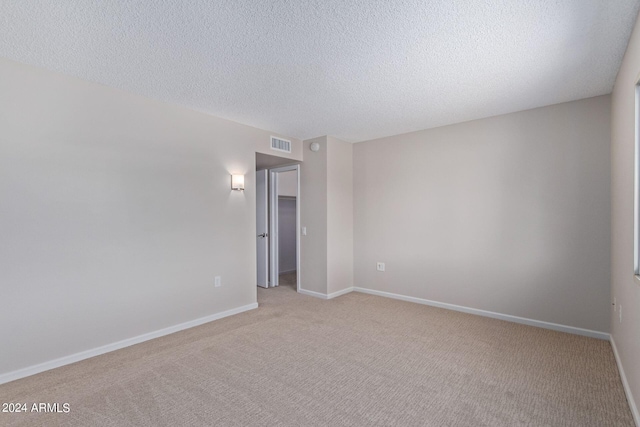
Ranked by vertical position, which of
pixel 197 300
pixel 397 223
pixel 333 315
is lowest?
pixel 333 315

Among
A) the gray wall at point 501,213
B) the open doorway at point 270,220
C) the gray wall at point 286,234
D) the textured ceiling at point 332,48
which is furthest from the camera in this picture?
the gray wall at point 286,234

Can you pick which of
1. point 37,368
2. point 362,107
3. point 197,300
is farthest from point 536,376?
point 37,368

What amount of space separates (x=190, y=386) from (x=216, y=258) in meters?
1.75

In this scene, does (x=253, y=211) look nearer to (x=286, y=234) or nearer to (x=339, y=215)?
(x=339, y=215)

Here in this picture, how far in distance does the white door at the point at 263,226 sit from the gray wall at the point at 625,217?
451 cm

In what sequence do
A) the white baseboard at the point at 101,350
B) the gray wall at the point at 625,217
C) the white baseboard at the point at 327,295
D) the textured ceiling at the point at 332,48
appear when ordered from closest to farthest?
1. the textured ceiling at the point at 332,48
2. the gray wall at the point at 625,217
3. the white baseboard at the point at 101,350
4. the white baseboard at the point at 327,295

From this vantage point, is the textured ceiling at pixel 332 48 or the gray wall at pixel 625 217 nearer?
the textured ceiling at pixel 332 48

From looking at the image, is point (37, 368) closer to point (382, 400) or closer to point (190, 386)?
point (190, 386)

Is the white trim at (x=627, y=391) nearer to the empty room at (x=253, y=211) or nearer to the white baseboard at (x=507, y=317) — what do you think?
the empty room at (x=253, y=211)

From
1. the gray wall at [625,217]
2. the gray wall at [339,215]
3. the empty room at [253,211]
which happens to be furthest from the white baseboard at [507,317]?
the gray wall at [339,215]

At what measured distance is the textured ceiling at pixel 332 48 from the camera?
1908 millimetres

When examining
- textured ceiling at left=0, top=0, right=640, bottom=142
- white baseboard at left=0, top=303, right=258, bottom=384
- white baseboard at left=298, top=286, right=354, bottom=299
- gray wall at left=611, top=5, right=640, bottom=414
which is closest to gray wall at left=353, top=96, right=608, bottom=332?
gray wall at left=611, top=5, right=640, bottom=414

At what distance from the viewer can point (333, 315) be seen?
400 cm

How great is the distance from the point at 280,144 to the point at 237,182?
1.05 m
